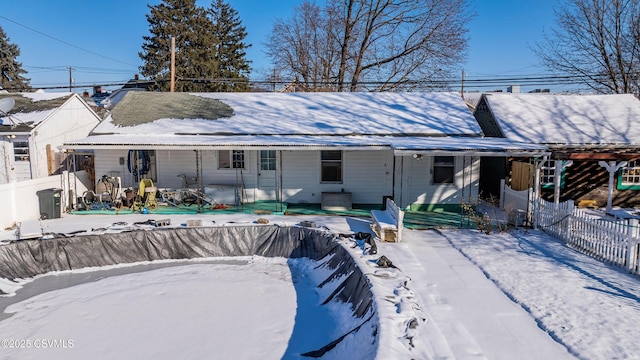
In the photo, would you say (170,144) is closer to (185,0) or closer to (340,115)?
(340,115)

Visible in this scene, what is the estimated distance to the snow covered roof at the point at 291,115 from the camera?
46.1 feet

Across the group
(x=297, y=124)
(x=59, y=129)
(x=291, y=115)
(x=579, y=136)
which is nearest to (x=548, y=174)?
(x=579, y=136)

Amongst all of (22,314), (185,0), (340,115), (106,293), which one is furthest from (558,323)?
(185,0)

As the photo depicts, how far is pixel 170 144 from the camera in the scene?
11891 mm

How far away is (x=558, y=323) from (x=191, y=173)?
11.7m

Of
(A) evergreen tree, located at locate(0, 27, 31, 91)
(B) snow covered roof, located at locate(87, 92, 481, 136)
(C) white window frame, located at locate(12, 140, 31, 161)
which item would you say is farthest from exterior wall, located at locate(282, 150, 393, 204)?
(A) evergreen tree, located at locate(0, 27, 31, 91)

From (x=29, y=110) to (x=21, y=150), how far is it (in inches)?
86.4

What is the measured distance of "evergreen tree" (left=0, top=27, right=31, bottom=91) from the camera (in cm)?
3516

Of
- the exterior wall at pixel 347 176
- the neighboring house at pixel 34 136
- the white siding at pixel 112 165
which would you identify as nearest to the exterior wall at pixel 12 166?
the neighboring house at pixel 34 136

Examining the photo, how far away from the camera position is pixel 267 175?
1390cm

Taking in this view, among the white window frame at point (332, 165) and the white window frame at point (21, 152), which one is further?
the white window frame at point (21, 152)

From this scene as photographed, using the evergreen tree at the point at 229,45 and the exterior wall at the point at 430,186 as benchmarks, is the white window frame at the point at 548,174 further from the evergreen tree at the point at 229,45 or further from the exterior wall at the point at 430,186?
the evergreen tree at the point at 229,45

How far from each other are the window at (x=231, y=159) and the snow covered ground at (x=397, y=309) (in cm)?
502

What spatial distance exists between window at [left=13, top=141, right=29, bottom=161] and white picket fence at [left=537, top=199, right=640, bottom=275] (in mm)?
19302
